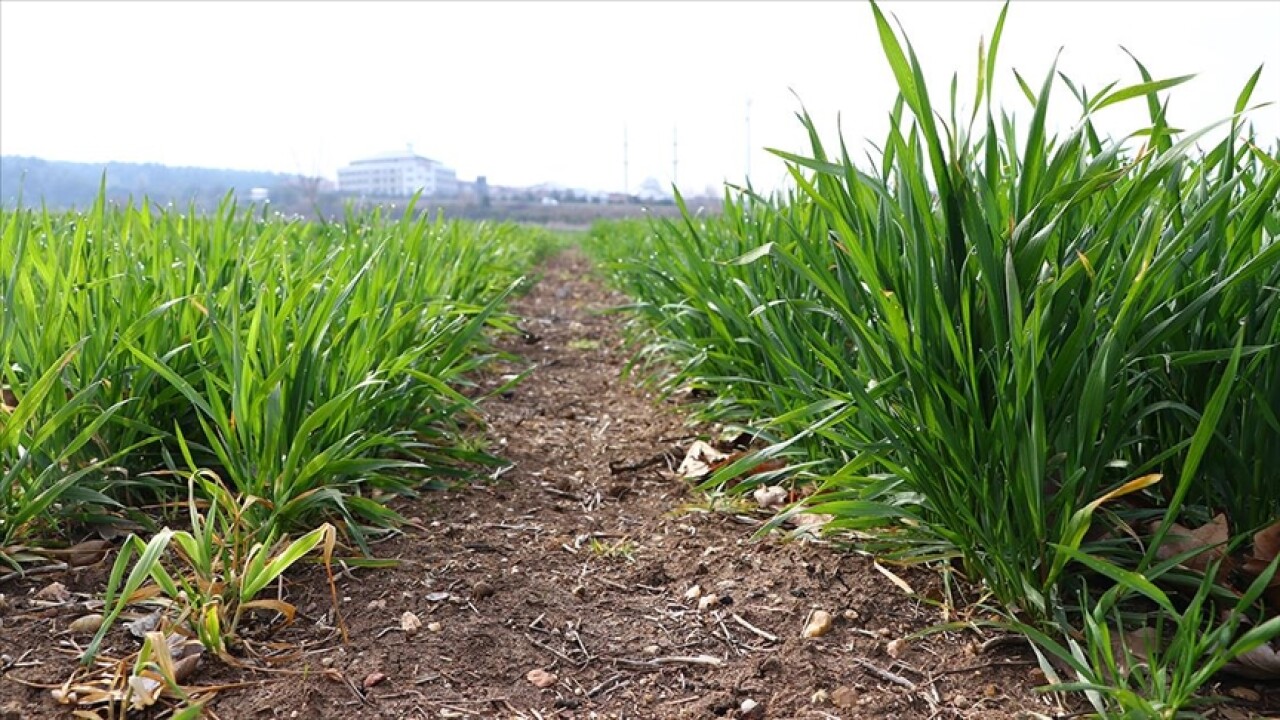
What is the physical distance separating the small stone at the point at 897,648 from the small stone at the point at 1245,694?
0.40 metres

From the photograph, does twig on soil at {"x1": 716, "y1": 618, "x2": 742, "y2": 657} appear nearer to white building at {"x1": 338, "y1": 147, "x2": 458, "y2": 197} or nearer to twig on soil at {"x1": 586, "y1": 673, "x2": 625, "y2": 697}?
twig on soil at {"x1": 586, "y1": 673, "x2": 625, "y2": 697}

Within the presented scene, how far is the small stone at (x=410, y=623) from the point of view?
4.76 feet

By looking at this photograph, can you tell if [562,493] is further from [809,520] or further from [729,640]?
[729,640]

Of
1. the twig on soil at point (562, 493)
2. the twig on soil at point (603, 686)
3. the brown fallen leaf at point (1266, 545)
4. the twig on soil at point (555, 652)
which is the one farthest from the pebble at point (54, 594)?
the brown fallen leaf at point (1266, 545)

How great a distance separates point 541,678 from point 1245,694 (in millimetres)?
911

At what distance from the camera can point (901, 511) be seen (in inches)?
57.6

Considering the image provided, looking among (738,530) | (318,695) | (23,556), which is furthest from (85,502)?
(738,530)

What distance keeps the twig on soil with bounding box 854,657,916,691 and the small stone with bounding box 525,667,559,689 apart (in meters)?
0.43

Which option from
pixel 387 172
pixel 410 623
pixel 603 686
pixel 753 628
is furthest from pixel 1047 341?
pixel 387 172

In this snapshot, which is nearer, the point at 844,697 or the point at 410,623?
the point at 844,697

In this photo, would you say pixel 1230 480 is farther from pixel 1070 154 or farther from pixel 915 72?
pixel 915 72

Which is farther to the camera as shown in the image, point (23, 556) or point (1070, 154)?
point (23, 556)

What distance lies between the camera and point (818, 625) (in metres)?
1.46

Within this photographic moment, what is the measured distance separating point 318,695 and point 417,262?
158 cm
